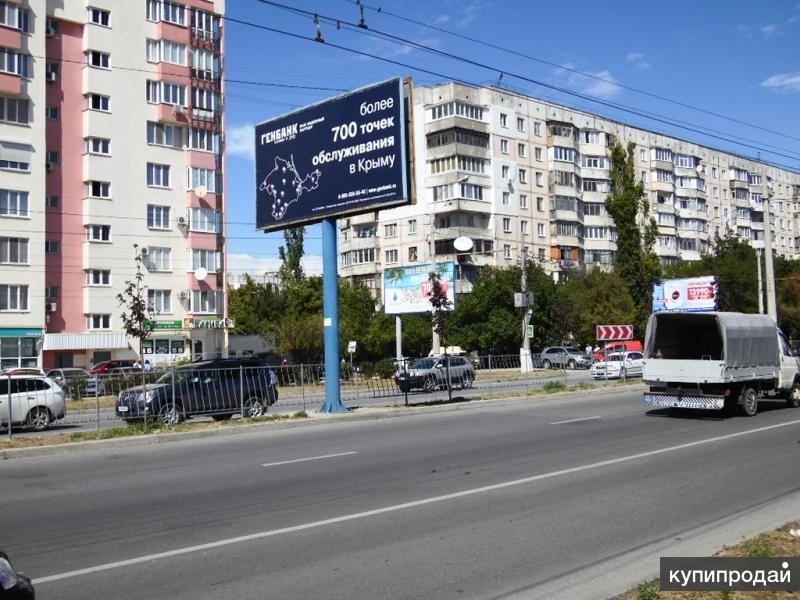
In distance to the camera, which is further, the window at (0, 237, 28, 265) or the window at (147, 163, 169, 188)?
the window at (147, 163, 169, 188)

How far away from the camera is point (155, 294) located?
182 feet

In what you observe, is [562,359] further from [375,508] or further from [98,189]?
[375,508]

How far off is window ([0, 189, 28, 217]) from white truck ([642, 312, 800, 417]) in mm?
41842

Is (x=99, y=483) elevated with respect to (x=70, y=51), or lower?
lower

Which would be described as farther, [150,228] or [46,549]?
[150,228]

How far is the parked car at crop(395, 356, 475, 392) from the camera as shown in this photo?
28.6 metres

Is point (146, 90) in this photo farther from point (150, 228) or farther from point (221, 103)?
point (150, 228)

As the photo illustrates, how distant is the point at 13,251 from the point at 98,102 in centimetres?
1146

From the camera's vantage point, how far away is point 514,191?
76250 mm

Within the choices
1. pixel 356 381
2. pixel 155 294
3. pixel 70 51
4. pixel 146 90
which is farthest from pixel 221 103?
pixel 356 381

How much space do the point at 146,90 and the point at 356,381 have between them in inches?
1491

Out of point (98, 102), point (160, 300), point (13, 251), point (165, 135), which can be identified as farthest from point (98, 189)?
point (160, 300)

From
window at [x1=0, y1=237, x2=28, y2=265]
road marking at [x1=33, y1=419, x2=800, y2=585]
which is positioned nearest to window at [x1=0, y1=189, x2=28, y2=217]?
window at [x1=0, y1=237, x2=28, y2=265]

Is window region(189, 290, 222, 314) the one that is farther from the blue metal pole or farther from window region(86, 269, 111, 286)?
the blue metal pole
